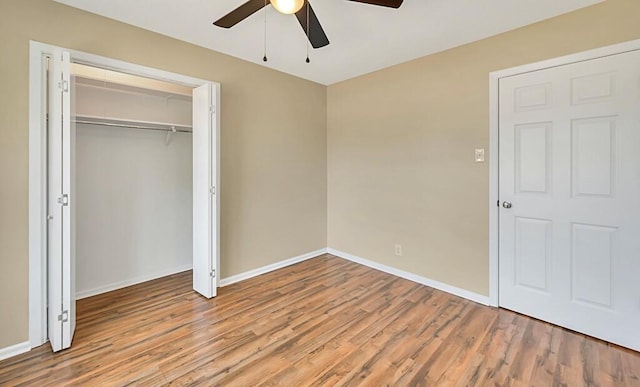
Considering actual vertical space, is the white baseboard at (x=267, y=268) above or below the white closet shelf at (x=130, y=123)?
below

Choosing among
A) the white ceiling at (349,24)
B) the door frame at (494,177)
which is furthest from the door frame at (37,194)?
the door frame at (494,177)

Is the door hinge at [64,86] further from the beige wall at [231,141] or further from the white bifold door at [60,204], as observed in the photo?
the beige wall at [231,141]

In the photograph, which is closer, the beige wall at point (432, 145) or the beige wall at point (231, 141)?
the beige wall at point (231, 141)

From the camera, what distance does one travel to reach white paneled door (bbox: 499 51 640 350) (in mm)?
2047

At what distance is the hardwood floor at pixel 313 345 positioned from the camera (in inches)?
70.1

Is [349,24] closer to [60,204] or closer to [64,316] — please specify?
[60,204]

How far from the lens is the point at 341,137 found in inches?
159

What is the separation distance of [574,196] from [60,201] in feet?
12.3

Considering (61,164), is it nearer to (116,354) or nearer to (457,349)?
(116,354)

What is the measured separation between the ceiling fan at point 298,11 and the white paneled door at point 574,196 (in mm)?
1625

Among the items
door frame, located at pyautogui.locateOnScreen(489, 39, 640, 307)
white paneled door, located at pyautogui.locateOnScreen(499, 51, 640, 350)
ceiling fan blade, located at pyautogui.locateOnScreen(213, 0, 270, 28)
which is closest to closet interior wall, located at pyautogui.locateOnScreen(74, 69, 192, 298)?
ceiling fan blade, located at pyautogui.locateOnScreen(213, 0, 270, 28)

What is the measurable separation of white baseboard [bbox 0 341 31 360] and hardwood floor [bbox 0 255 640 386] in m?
0.05

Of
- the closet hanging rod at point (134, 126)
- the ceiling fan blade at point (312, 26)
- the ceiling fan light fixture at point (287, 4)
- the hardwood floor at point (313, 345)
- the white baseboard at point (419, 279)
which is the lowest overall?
the hardwood floor at point (313, 345)

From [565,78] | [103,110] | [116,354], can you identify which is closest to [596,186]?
[565,78]
